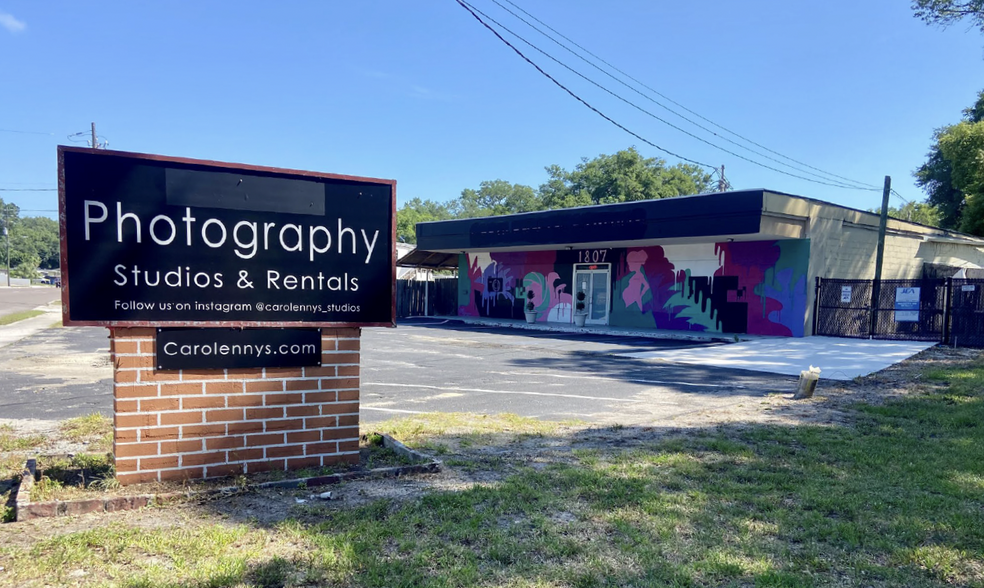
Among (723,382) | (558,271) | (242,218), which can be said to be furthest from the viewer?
(558,271)

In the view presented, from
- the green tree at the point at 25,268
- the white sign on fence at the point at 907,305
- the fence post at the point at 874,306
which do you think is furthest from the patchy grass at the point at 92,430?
the green tree at the point at 25,268

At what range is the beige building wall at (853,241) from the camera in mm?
18984

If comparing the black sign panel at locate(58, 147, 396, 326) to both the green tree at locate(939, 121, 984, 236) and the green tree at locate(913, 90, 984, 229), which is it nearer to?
the green tree at locate(939, 121, 984, 236)

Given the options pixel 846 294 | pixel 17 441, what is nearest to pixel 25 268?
pixel 17 441

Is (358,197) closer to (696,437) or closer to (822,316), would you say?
(696,437)

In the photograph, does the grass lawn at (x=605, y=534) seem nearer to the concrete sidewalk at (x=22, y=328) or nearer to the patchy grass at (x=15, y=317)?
the concrete sidewalk at (x=22, y=328)

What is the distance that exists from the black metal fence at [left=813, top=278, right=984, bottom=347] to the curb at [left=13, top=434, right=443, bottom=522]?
16.9 metres

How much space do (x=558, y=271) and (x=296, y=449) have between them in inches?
891

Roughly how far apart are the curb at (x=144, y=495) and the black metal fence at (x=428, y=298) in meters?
27.6

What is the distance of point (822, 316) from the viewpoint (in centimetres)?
1994

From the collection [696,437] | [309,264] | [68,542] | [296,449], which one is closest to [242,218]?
[309,264]

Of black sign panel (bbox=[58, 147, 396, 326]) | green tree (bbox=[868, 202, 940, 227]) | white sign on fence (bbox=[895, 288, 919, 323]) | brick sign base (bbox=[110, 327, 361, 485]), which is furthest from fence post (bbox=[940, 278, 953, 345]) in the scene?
green tree (bbox=[868, 202, 940, 227])

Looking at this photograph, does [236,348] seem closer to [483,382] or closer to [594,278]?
[483,382]

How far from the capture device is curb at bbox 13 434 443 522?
3.77 metres
